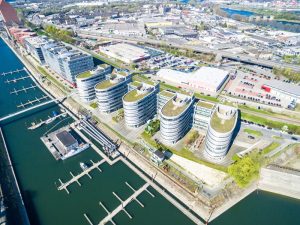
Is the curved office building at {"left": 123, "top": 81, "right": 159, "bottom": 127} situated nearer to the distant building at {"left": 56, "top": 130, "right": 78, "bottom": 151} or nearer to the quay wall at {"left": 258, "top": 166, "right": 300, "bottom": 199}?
the distant building at {"left": 56, "top": 130, "right": 78, "bottom": 151}

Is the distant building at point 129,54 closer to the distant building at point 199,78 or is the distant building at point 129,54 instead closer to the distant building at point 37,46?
the distant building at point 199,78

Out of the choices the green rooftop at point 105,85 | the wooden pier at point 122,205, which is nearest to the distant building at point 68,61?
the green rooftop at point 105,85

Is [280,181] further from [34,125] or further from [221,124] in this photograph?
[34,125]

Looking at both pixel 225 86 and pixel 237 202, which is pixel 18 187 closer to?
pixel 237 202

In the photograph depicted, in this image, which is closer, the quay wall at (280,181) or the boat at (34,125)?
the quay wall at (280,181)

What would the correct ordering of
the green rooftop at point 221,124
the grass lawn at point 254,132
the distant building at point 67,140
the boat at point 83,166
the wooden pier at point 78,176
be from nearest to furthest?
the green rooftop at point 221,124 → the wooden pier at point 78,176 → the boat at point 83,166 → the distant building at point 67,140 → the grass lawn at point 254,132

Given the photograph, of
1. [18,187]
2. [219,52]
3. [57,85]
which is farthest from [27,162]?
[219,52]

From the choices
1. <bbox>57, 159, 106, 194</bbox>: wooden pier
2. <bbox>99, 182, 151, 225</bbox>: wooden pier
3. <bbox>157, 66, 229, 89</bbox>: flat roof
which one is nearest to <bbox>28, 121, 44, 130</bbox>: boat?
<bbox>57, 159, 106, 194</bbox>: wooden pier
